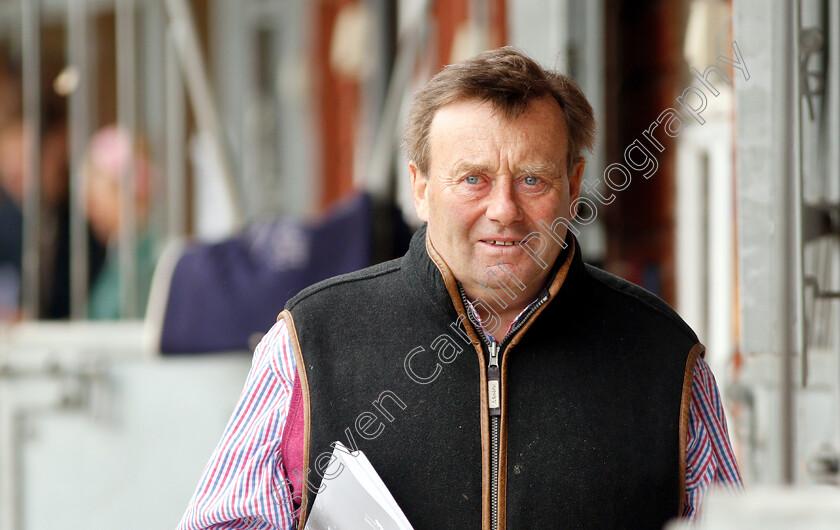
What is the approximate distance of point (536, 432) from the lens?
1.42m

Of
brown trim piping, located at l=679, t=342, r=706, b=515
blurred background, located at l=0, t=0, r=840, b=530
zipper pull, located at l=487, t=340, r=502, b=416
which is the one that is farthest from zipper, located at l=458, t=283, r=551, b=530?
blurred background, located at l=0, t=0, r=840, b=530

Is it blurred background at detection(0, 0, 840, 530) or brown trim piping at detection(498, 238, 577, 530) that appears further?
blurred background at detection(0, 0, 840, 530)

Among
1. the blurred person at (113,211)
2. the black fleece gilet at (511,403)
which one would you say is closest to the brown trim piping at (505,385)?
the black fleece gilet at (511,403)

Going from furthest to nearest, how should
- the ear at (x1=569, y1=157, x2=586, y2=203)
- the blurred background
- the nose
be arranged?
1. the blurred background
2. the ear at (x1=569, y1=157, x2=586, y2=203)
3. the nose

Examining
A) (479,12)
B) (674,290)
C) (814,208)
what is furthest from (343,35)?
(814,208)

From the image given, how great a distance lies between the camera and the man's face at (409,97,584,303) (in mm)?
1370

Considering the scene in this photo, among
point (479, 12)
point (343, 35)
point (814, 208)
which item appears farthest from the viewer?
point (343, 35)

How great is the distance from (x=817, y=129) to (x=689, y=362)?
91cm

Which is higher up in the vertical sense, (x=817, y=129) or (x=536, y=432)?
(x=817, y=129)

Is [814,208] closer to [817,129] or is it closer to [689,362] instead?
[817,129]

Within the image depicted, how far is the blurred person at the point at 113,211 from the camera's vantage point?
4012mm

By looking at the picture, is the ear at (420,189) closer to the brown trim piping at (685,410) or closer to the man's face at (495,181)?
the man's face at (495,181)

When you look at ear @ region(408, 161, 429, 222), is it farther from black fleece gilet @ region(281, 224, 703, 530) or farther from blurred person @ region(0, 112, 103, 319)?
blurred person @ region(0, 112, 103, 319)

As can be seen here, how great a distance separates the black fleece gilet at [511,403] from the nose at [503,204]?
0.41 feet
